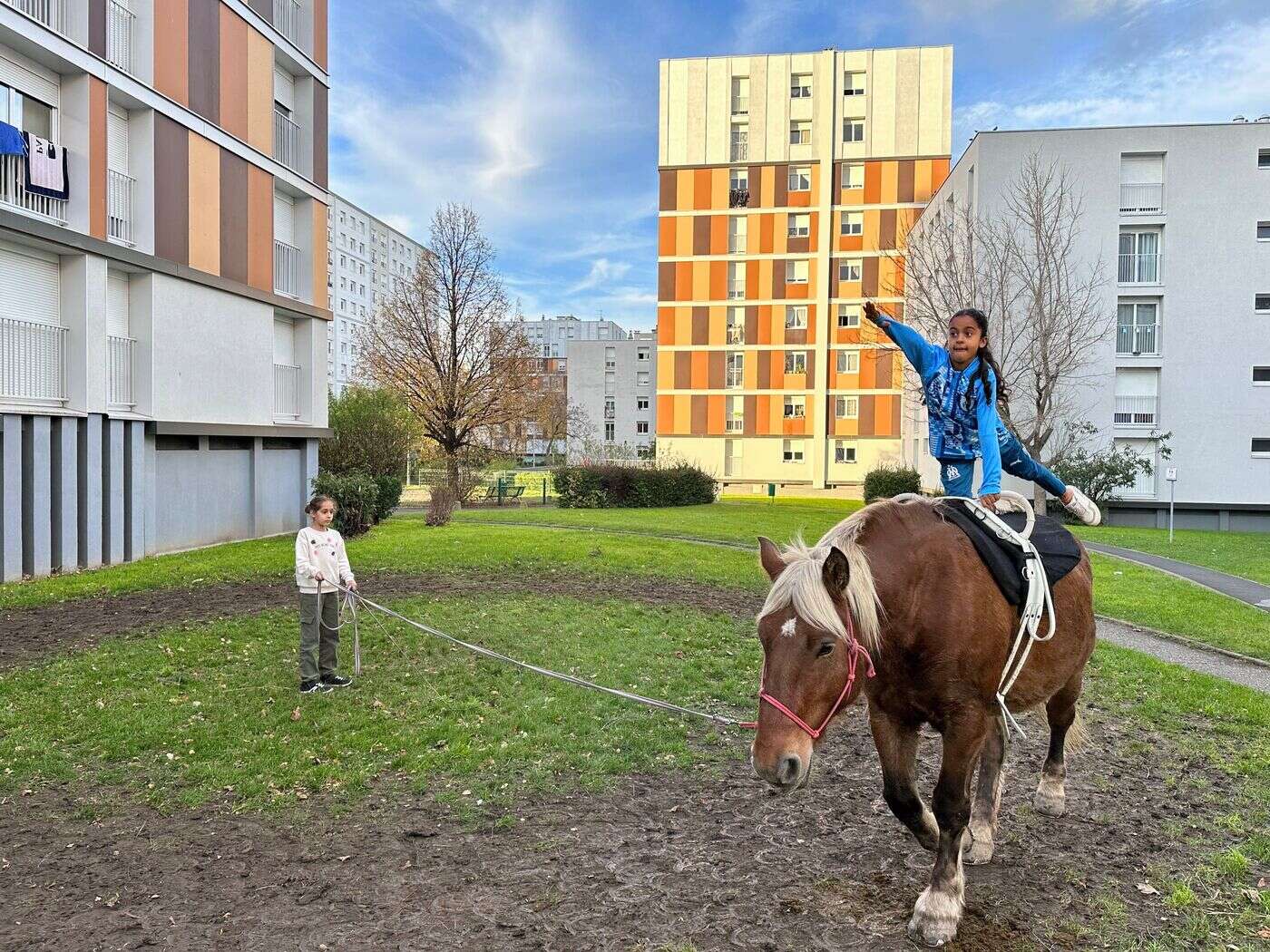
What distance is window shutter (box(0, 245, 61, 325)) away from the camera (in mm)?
14094

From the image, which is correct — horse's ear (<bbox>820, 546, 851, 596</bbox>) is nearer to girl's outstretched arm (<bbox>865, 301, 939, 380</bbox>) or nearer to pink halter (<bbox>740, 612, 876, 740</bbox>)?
pink halter (<bbox>740, 612, 876, 740</bbox>)

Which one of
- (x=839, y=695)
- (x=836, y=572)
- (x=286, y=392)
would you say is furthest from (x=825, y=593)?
(x=286, y=392)

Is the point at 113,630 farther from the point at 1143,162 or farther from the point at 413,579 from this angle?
the point at 1143,162

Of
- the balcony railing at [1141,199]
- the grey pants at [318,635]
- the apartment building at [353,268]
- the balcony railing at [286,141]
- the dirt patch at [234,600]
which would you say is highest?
the apartment building at [353,268]

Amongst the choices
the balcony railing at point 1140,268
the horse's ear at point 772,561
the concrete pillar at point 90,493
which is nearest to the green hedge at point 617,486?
the concrete pillar at point 90,493

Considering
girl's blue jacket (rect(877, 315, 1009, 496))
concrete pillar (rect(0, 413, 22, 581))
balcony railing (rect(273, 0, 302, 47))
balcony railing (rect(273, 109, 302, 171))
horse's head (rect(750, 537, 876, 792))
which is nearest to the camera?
horse's head (rect(750, 537, 876, 792))

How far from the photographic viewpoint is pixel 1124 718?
6.90m

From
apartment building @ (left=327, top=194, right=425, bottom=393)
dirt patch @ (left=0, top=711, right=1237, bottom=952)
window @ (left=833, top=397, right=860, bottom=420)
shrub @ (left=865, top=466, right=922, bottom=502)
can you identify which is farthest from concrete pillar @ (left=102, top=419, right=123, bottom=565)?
apartment building @ (left=327, top=194, right=425, bottom=393)

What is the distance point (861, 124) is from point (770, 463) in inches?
877

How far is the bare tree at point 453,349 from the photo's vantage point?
3316 cm

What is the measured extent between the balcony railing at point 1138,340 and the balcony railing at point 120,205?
3395 centimetres

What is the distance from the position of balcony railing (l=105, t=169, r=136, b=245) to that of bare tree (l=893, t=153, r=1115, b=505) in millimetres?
22068

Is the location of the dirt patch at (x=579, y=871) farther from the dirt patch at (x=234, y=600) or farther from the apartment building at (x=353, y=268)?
the apartment building at (x=353, y=268)

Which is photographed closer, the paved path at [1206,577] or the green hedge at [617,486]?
the paved path at [1206,577]
